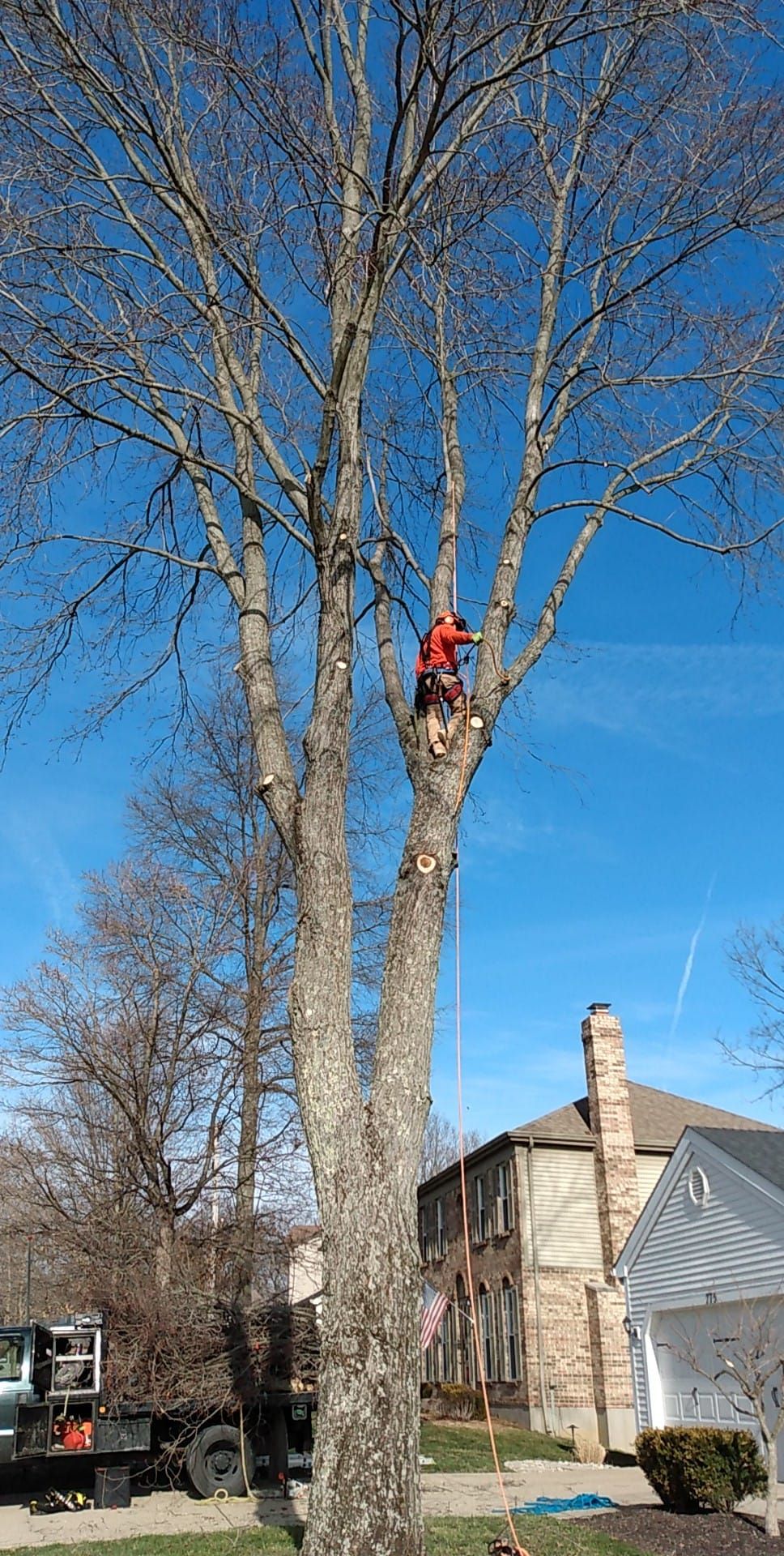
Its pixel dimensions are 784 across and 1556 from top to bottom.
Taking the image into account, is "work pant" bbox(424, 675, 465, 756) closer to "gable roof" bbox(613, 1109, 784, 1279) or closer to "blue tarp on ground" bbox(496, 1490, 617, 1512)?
"blue tarp on ground" bbox(496, 1490, 617, 1512)

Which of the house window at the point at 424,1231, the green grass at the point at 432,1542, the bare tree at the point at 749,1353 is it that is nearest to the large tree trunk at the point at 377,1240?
the green grass at the point at 432,1542

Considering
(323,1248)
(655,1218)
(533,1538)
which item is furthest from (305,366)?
(655,1218)

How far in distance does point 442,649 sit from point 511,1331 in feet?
71.0

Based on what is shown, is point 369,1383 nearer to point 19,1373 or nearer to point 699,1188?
point 19,1373

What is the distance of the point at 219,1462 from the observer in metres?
12.5

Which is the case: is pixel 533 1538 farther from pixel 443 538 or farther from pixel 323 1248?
pixel 443 538

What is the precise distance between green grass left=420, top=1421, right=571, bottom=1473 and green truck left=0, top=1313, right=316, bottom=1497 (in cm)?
334

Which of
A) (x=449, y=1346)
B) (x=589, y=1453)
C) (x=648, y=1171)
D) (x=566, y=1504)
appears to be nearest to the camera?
(x=566, y=1504)

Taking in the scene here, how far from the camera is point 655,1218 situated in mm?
18297

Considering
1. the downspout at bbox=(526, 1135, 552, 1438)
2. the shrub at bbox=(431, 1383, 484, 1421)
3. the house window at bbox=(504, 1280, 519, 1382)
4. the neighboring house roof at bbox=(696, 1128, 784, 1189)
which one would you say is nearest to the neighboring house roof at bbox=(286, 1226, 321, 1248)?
the neighboring house roof at bbox=(696, 1128, 784, 1189)

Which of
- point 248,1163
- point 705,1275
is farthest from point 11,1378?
point 705,1275

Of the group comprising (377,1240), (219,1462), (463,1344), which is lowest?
(219,1462)

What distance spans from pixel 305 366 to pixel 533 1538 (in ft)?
25.0

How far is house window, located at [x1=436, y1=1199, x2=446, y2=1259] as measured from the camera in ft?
105
